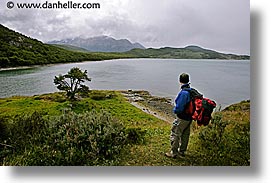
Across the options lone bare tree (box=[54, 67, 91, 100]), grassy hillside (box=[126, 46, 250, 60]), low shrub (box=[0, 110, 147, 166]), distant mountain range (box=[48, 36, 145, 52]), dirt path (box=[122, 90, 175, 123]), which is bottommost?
low shrub (box=[0, 110, 147, 166])

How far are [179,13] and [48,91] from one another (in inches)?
66.2

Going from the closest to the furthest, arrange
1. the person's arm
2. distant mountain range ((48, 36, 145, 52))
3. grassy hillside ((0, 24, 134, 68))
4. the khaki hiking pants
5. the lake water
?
the person's arm, the khaki hiking pants, the lake water, grassy hillside ((0, 24, 134, 68)), distant mountain range ((48, 36, 145, 52))

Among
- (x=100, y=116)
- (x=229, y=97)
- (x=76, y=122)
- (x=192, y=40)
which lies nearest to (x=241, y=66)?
(x=229, y=97)

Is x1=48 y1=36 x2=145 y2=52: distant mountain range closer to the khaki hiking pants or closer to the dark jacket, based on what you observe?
the dark jacket

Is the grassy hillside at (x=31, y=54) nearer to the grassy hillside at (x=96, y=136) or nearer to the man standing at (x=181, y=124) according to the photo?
the grassy hillside at (x=96, y=136)

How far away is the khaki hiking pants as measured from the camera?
11.7 ft

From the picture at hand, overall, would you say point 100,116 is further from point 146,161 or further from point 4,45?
point 4,45

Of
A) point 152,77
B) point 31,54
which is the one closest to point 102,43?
point 152,77

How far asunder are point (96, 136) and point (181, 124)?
0.90m

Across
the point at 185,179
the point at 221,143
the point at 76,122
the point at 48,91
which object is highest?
the point at 48,91

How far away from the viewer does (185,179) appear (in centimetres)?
370

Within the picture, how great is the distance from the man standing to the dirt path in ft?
0.98

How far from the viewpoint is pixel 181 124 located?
354 cm

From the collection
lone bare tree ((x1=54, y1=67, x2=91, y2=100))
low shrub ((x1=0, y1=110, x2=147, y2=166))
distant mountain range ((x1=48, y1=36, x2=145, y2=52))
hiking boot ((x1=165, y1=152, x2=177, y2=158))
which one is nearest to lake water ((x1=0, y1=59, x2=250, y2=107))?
lone bare tree ((x1=54, y1=67, x2=91, y2=100))
